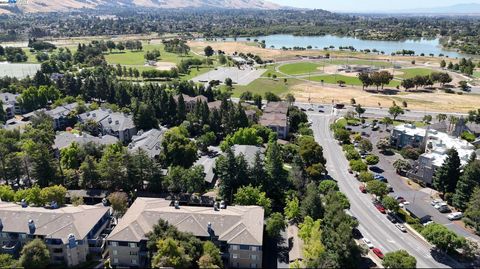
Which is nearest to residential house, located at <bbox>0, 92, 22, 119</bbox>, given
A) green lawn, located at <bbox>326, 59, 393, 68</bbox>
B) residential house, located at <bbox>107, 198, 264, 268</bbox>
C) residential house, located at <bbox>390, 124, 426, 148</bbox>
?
residential house, located at <bbox>107, 198, 264, 268</bbox>

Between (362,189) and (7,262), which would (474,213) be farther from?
(7,262)

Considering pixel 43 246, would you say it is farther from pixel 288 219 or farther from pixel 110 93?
pixel 110 93

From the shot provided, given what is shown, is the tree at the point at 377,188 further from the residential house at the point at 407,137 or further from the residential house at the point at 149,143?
the residential house at the point at 149,143

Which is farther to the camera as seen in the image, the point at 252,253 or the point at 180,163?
the point at 180,163

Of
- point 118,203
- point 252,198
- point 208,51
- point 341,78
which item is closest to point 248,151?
point 252,198

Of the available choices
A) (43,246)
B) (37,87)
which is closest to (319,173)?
(43,246)

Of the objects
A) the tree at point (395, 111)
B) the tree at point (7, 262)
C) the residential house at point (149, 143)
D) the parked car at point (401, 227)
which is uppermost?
the tree at point (395, 111)

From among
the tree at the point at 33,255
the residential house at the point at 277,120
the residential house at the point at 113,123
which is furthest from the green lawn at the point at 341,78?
the tree at the point at 33,255
